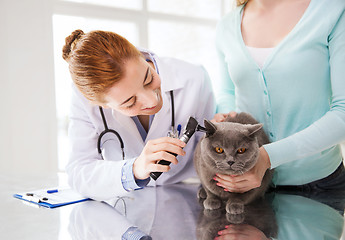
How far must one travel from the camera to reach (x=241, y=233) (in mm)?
920

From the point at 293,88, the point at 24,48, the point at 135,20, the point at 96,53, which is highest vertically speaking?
the point at 135,20

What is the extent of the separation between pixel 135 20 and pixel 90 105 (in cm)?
269

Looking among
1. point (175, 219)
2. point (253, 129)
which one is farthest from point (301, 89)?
point (175, 219)

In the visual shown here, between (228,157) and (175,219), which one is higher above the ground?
(228,157)

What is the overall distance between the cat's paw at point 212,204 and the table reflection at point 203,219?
20 mm

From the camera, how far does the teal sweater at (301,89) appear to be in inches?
44.3

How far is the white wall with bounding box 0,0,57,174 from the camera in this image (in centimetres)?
332

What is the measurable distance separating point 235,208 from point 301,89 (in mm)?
482

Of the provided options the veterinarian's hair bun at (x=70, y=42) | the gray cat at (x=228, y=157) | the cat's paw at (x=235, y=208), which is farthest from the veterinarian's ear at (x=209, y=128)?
the veterinarian's hair bun at (x=70, y=42)

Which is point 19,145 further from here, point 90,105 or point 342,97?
point 342,97

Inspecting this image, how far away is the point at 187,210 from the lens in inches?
46.0

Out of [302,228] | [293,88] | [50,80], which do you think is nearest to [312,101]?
[293,88]

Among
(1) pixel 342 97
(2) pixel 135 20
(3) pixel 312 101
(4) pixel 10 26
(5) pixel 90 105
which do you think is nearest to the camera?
(1) pixel 342 97

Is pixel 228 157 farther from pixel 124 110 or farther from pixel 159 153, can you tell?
pixel 124 110
